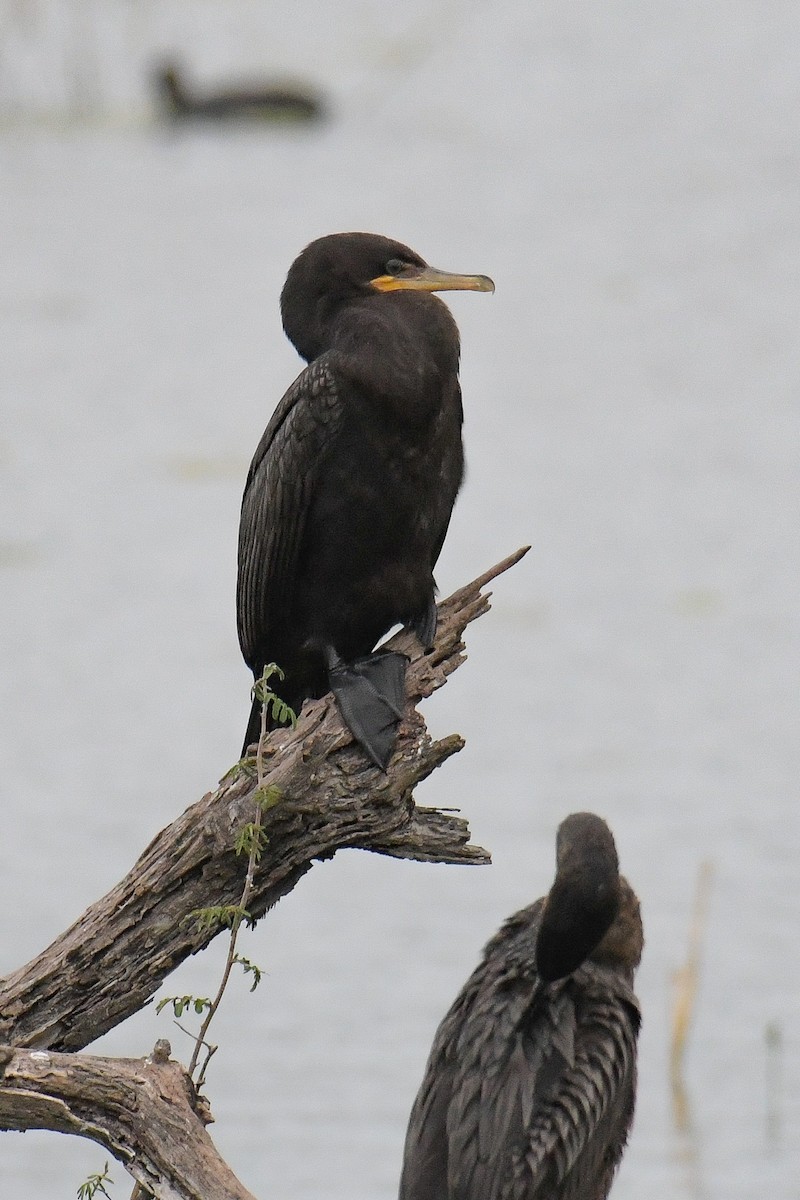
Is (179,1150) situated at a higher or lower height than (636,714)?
lower

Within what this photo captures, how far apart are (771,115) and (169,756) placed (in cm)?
850

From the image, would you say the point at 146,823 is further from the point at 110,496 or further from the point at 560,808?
the point at 110,496

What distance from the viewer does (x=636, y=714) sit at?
10.2 meters

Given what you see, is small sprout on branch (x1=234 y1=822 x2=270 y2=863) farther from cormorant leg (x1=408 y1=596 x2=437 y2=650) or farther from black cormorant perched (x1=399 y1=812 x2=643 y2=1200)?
black cormorant perched (x1=399 y1=812 x2=643 y2=1200)

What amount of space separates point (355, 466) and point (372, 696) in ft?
1.90

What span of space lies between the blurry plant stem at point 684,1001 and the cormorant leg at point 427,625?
3368 mm

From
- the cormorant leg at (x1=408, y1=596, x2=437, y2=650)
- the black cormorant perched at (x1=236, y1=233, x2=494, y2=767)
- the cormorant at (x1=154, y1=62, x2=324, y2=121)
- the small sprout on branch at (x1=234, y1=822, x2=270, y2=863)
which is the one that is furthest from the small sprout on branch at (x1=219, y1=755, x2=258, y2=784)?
the cormorant at (x1=154, y1=62, x2=324, y2=121)

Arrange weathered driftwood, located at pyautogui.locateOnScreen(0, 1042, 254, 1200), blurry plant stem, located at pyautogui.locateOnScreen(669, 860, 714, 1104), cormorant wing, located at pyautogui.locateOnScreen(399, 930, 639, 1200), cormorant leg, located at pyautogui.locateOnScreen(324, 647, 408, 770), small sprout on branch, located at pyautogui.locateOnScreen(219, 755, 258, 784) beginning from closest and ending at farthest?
weathered driftwood, located at pyautogui.locateOnScreen(0, 1042, 254, 1200) → small sprout on branch, located at pyautogui.locateOnScreen(219, 755, 258, 784) → cormorant leg, located at pyautogui.locateOnScreen(324, 647, 408, 770) → cormorant wing, located at pyautogui.locateOnScreen(399, 930, 639, 1200) → blurry plant stem, located at pyautogui.locateOnScreen(669, 860, 714, 1104)

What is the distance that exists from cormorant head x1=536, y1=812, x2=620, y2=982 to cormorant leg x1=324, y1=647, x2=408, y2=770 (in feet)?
2.43

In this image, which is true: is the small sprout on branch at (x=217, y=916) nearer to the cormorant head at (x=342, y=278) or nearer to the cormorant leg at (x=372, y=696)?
the cormorant leg at (x=372, y=696)

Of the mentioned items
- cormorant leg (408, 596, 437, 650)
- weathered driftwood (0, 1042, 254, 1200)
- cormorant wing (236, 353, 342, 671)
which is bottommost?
weathered driftwood (0, 1042, 254, 1200)

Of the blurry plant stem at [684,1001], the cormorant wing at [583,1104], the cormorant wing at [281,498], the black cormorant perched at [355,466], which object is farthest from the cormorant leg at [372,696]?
the blurry plant stem at [684,1001]

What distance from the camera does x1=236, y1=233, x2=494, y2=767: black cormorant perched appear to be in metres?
4.57

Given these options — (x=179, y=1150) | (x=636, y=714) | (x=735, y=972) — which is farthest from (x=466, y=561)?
(x=179, y=1150)
